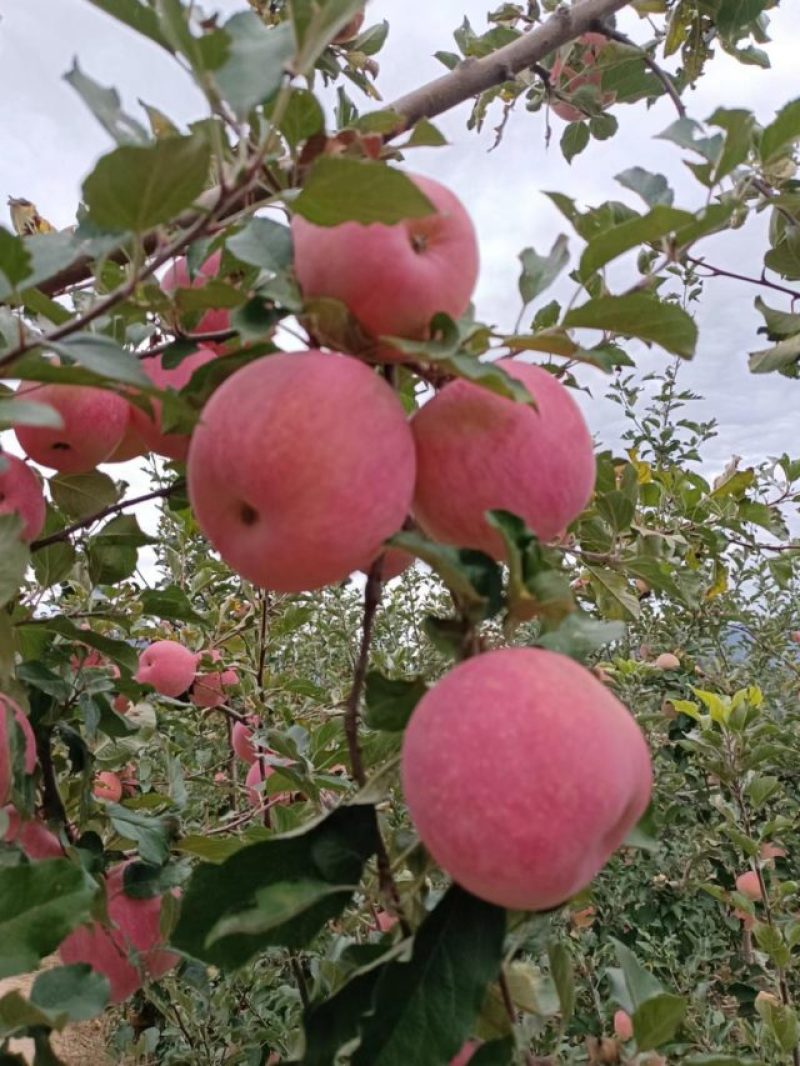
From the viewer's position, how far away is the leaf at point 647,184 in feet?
2.95

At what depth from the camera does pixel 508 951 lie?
736 mm

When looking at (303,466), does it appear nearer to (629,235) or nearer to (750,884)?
(629,235)

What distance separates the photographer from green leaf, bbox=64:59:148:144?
2.02 feet

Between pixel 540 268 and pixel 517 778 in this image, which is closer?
pixel 517 778

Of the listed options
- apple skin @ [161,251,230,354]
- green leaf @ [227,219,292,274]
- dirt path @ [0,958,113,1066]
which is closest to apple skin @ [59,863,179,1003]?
apple skin @ [161,251,230,354]

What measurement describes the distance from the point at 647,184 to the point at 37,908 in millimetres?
872

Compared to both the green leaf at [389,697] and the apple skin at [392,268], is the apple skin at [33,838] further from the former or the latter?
the apple skin at [392,268]

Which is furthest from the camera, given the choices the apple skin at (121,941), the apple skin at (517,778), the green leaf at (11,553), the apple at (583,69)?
the apple at (583,69)

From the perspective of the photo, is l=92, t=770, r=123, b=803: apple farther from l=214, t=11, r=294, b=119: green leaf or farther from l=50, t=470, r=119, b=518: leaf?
l=214, t=11, r=294, b=119: green leaf

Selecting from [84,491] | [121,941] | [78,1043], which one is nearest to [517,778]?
[84,491]

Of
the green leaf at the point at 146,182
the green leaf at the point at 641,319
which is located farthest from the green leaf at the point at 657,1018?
the green leaf at the point at 146,182

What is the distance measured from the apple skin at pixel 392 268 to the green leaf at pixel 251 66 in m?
0.10

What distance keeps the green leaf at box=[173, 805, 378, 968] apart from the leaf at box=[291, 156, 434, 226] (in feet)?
1.45

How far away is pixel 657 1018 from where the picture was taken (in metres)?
0.84
